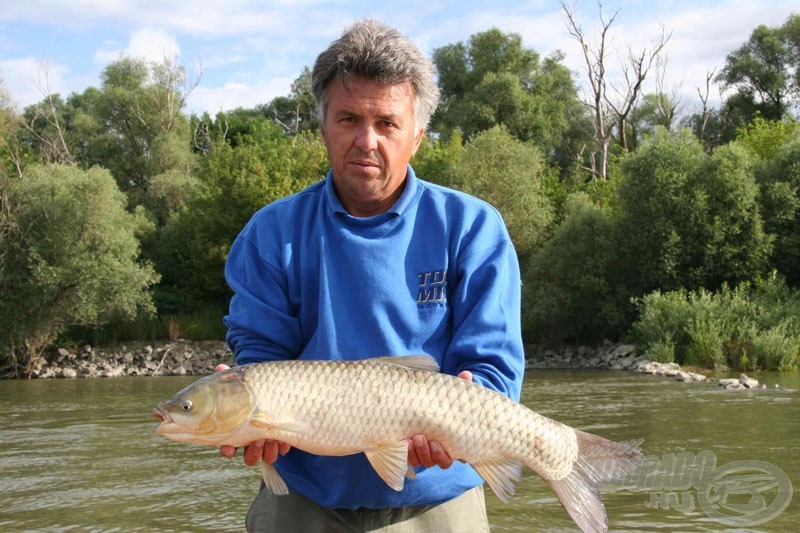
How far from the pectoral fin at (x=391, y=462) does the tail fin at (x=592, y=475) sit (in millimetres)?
541

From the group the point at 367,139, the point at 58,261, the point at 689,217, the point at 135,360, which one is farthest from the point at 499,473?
the point at 135,360

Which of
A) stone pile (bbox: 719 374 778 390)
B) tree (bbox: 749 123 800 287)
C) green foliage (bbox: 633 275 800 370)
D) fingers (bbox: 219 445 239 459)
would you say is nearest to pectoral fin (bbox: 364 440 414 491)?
fingers (bbox: 219 445 239 459)

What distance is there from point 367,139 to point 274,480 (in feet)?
4.16

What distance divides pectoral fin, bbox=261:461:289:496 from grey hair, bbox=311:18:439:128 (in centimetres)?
138

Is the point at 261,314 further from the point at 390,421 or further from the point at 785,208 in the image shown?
the point at 785,208

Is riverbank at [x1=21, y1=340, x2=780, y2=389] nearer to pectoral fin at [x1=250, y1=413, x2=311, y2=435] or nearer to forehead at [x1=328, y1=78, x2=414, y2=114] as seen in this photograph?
forehead at [x1=328, y1=78, x2=414, y2=114]

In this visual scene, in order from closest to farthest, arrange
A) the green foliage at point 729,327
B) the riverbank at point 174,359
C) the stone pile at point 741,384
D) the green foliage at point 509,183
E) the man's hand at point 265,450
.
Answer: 1. the man's hand at point 265,450
2. the stone pile at point 741,384
3. the green foliage at point 729,327
4. the riverbank at point 174,359
5. the green foliage at point 509,183

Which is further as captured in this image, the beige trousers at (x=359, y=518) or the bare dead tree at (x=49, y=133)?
the bare dead tree at (x=49, y=133)

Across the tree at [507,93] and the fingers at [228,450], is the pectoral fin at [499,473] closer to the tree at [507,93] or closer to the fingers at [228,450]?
the fingers at [228,450]

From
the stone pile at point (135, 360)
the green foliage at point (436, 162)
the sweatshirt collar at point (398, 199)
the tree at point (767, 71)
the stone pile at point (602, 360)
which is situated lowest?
the stone pile at point (602, 360)

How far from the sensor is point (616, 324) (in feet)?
109

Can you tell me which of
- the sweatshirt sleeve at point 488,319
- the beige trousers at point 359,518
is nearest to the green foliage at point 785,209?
the sweatshirt sleeve at point 488,319

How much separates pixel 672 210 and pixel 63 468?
1013 inches

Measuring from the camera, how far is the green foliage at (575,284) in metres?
33.8
